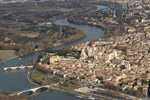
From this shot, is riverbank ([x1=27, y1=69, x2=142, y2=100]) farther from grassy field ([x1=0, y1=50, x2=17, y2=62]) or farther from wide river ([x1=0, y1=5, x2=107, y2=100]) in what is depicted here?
grassy field ([x1=0, y1=50, x2=17, y2=62])

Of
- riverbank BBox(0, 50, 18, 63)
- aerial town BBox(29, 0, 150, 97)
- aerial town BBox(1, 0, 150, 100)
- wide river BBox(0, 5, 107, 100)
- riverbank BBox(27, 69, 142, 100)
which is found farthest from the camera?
riverbank BBox(0, 50, 18, 63)

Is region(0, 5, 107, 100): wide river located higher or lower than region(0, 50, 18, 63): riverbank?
higher

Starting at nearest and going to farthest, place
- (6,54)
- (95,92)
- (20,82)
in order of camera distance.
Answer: (95,92) < (20,82) < (6,54)

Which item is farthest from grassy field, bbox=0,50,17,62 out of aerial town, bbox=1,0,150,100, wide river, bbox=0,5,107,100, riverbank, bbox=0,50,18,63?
aerial town, bbox=1,0,150,100

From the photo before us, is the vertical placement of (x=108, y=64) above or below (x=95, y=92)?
above

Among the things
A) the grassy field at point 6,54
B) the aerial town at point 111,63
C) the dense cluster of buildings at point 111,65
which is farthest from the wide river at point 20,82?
the dense cluster of buildings at point 111,65

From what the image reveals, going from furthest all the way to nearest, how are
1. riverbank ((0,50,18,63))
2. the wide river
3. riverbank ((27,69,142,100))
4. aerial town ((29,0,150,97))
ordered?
riverbank ((0,50,18,63)) < aerial town ((29,0,150,97)) < the wide river < riverbank ((27,69,142,100))

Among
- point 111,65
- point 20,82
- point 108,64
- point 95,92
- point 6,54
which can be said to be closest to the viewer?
point 95,92

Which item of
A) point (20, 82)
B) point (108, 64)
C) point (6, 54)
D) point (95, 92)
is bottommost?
point (6, 54)

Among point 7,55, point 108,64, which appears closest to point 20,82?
point 108,64

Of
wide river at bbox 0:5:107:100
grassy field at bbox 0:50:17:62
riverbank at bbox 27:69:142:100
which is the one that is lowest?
grassy field at bbox 0:50:17:62

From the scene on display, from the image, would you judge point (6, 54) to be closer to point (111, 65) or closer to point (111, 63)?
point (111, 63)
